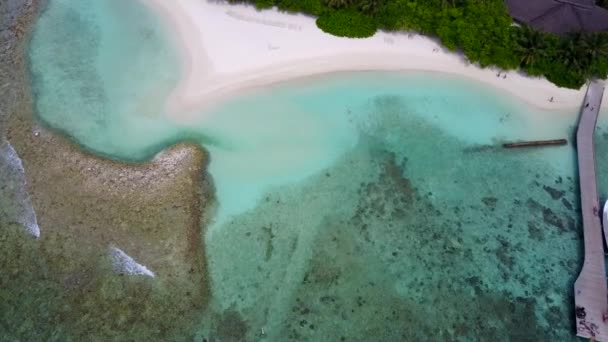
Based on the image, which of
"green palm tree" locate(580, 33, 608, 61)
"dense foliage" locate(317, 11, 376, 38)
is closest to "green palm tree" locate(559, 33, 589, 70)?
"green palm tree" locate(580, 33, 608, 61)

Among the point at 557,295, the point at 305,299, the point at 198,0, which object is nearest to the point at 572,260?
the point at 557,295

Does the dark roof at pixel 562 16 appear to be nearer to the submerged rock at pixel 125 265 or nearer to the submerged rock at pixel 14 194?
the submerged rock at pixel 125 265

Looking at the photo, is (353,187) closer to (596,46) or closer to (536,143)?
(536,143)

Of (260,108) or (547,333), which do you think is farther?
(260,108)

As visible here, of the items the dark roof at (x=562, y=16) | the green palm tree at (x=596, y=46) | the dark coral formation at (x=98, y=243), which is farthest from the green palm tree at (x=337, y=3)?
the green palm tree at (x=596, y=46)

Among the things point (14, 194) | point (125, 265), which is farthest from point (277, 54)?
point (14, 194)

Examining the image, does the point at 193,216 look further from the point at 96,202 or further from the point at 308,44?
the point at 308,44

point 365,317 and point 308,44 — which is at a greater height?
point 308,44

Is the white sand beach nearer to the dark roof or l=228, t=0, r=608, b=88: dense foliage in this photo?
l=228, t=0, r=608, b=88: dense foliage
